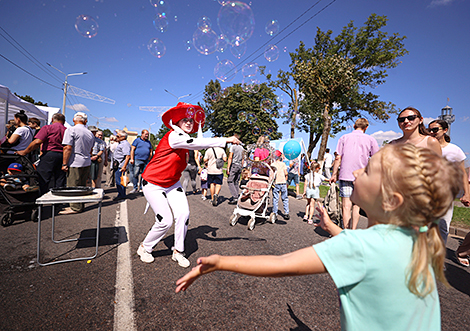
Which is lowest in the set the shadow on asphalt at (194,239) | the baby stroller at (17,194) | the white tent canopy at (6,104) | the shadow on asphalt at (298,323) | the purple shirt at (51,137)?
the shadow on asphalt at (298,323)

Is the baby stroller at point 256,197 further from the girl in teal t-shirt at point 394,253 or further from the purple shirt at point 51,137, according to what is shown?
the girl in teal t-shirt at point 394,253

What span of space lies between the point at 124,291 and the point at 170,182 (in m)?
1.37

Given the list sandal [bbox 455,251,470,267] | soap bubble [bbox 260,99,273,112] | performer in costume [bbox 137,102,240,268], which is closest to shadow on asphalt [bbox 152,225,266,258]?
performer in costume [bbox 137,102,240,268]

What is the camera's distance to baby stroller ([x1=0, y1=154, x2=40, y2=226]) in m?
4.49

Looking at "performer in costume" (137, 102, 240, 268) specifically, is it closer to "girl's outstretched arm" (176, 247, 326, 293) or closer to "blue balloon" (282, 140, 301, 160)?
"girl's outstretched arm" (176, 247, 326, 293)

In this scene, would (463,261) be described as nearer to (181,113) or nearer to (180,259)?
(180,259)

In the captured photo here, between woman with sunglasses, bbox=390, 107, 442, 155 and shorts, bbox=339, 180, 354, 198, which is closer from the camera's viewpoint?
woman with sunglasses, bbox=390, 107, 442, 155

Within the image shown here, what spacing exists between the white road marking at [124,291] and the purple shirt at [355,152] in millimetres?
3704

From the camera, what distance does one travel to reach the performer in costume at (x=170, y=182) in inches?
126

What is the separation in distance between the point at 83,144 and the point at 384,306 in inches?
232

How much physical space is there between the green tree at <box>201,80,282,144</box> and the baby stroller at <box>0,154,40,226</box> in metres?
5.07

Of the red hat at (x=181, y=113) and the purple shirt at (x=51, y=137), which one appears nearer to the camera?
the red hat at (x=181, y=113)

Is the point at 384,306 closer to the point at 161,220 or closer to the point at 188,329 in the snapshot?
the point at 188,329

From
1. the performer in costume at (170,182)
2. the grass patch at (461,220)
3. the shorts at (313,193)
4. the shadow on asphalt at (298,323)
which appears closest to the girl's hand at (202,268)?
the shadow on asphalt at (298,323)
